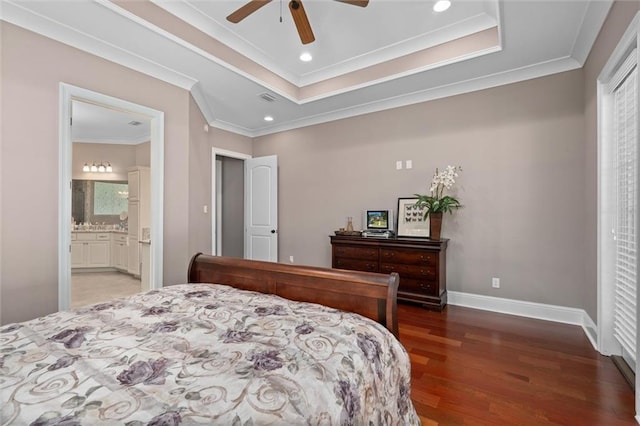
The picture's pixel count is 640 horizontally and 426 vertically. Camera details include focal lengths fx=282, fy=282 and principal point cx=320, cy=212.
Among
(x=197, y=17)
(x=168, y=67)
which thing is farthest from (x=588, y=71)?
(x=168, y=67)

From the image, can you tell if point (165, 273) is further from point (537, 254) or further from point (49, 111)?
point (537, 254)

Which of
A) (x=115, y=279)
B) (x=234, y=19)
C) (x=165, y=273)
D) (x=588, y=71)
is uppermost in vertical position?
(x=234, y=19)

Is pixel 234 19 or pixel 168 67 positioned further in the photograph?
pixel 168 67

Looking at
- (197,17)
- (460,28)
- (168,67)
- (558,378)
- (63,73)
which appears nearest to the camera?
(558,378)

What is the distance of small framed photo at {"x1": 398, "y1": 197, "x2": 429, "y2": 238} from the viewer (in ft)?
12.1

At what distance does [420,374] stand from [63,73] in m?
3.82

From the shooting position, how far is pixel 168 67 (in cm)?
309

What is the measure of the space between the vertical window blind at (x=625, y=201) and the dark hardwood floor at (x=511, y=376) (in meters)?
0.37

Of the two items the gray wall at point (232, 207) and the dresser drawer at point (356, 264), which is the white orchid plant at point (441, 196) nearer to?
the dresser drawer at point (356, 264)

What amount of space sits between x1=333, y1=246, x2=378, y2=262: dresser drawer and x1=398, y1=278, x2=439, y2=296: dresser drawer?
1.52 feet

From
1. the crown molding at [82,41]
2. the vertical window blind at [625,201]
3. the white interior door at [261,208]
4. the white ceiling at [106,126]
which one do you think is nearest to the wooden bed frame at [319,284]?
the vertical window blind at [625,201]

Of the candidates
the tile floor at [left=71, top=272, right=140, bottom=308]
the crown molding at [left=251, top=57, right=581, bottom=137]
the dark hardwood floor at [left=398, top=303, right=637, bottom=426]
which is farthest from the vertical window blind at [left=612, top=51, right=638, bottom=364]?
the tile floor at [left=71, top=272, right=140, bottom=308]

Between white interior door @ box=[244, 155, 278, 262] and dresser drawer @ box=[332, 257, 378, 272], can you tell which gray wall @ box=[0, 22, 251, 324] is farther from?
dresser drawer @ box=[332, 257, 378, 272]

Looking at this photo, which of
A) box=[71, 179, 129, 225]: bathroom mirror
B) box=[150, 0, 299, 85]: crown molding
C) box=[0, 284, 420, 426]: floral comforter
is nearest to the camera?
box=[0, 284, 420, 426]: floral comforter
